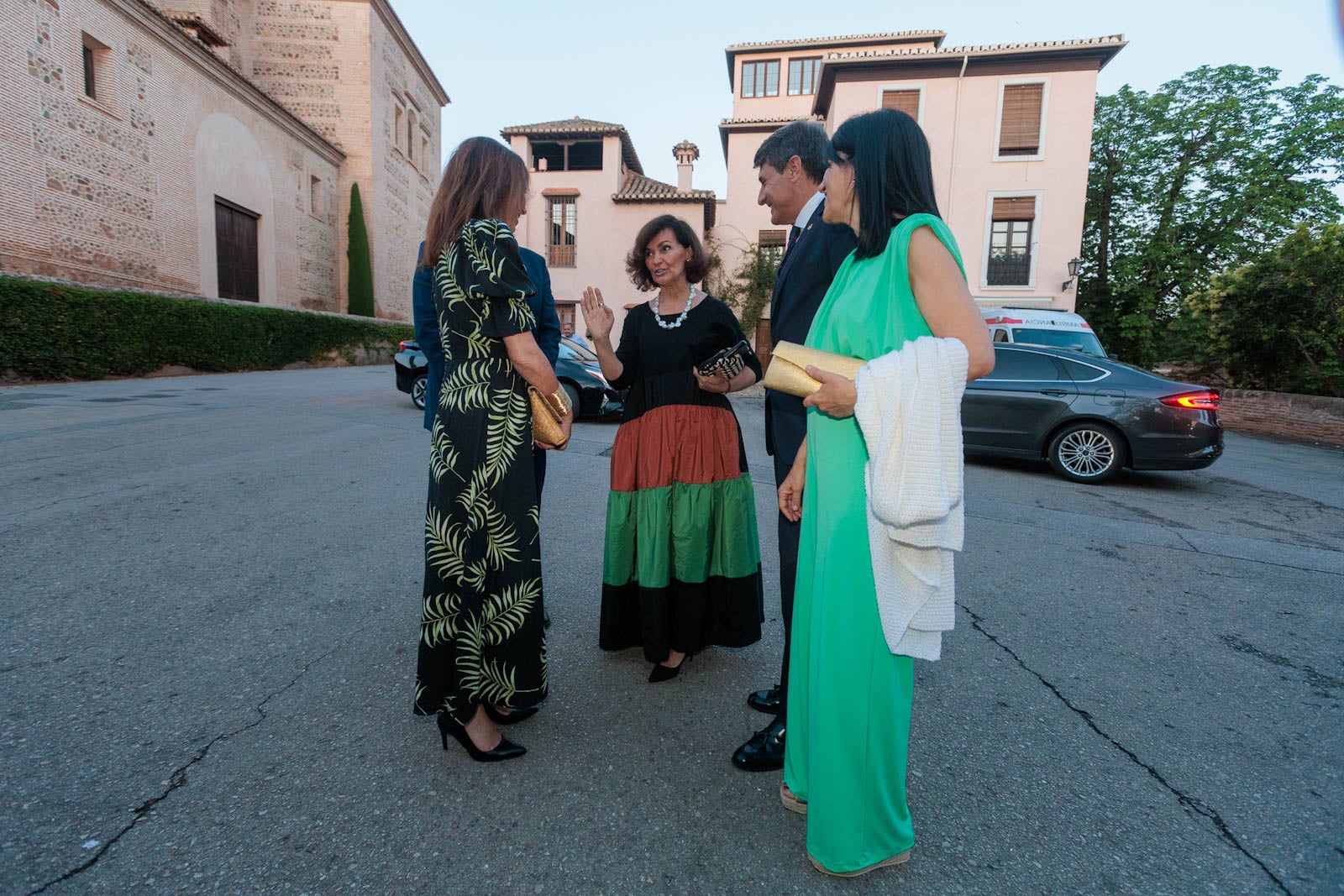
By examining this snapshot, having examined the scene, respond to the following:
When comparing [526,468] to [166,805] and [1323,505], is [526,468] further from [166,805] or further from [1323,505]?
[1323,505]

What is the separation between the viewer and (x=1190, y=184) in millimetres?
24016

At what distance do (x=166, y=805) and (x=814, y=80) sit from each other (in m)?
32.4

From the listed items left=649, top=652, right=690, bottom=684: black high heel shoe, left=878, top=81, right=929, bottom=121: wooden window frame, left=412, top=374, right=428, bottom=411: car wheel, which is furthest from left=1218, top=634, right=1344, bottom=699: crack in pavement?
left=878, top=81, right=929, bottom=121: wooden window frame

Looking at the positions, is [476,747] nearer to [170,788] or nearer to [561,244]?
[170,788]

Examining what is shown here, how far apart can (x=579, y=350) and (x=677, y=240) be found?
8190 mm

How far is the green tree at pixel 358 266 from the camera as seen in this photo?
2670 centimetres

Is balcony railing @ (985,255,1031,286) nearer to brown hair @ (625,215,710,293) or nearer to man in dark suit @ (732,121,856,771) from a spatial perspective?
brown hair @ (625,215,710,293)

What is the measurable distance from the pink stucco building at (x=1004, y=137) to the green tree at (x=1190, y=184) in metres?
5.02

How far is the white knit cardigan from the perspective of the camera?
56.2 inches

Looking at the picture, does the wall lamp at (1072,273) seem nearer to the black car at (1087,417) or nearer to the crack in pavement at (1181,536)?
the black car at (1087,417)

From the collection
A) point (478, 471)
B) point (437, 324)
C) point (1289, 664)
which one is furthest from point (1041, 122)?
point (478, 471)

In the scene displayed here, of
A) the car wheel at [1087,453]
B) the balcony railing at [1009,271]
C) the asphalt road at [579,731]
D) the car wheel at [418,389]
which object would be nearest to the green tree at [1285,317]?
the balcony railing at [1009,271]

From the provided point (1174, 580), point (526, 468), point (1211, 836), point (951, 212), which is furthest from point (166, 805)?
point (951, 212)

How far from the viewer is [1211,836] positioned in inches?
73.0
